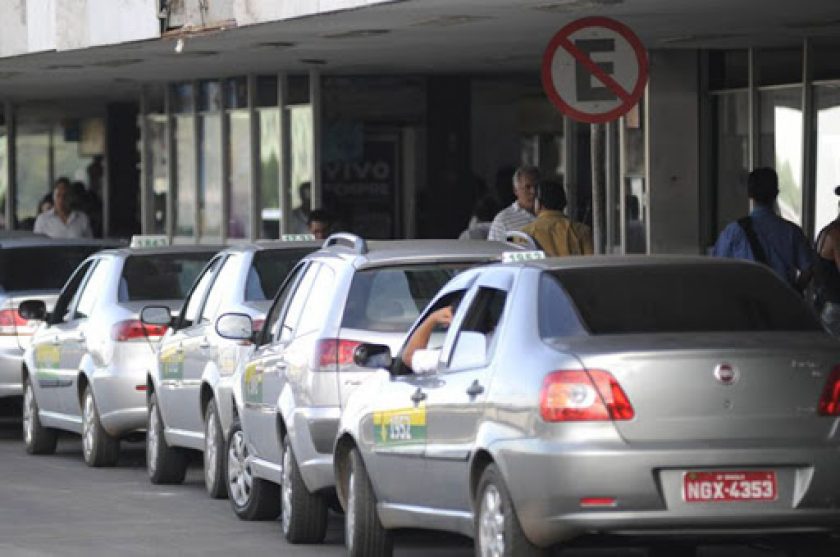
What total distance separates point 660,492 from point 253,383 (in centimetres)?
502

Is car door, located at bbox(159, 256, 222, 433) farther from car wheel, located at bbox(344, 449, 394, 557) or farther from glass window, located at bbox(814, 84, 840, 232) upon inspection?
glass window, located at bbox(814, 84, 840, 232)

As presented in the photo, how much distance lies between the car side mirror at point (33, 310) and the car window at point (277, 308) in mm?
5962

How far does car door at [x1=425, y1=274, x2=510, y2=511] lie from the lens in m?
10.4

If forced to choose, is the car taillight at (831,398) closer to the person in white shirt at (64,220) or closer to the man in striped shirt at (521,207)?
the man in striped shirt at (521,207)

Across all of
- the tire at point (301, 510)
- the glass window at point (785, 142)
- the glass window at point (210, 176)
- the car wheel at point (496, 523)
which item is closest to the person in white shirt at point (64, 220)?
the glass window at point (210, 176)

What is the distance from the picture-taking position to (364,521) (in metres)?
11.8

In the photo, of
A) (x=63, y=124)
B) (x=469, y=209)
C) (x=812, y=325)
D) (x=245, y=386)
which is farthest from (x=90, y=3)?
(x=63, y=124)

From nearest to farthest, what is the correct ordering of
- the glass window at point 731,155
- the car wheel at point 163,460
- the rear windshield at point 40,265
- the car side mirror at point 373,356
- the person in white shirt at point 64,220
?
1. the car side mirror at point 373,356
2. the car wheel at point 163,460
3. the rear windshield at point 40,265
4. the glass window at point 731,155
5. the person in white shirt at point 64,220

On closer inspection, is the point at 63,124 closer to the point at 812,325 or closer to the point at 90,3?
the point at 90,3

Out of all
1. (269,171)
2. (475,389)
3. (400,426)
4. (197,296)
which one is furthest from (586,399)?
(269,171)

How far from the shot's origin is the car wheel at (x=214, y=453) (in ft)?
51.0

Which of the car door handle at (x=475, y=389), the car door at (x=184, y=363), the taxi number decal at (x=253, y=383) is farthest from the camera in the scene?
the car door at (x=184, y=363)

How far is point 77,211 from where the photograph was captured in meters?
31.5

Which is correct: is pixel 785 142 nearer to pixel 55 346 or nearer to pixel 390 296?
pixel 55 346
